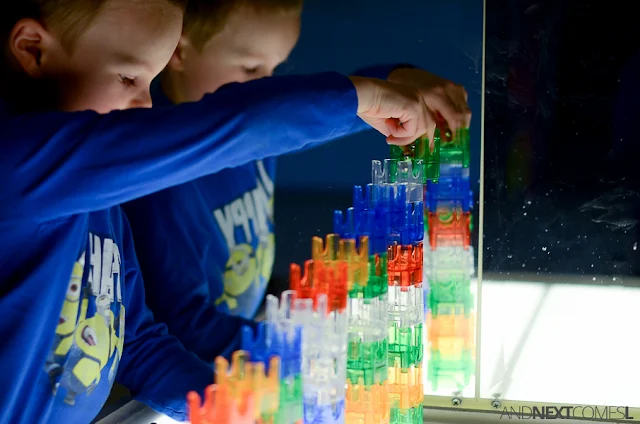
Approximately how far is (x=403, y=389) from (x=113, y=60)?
0.38 meters

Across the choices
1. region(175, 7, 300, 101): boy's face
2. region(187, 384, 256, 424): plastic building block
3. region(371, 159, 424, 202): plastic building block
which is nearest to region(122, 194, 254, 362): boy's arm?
region(175, 7, 300, 101): boy's face

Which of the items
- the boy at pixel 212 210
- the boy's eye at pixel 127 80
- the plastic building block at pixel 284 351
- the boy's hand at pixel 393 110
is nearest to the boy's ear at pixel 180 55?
the boy at pixel 212 210

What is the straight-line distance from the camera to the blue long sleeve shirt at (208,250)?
0.86 metres

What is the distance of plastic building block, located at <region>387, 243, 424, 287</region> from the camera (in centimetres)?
73

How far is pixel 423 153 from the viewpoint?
0.83m

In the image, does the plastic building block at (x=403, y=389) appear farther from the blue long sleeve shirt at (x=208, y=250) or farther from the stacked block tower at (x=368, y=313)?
the blue long sleeve shirt at (x=208, y=250)

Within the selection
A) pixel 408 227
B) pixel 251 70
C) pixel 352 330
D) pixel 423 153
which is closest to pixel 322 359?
pixel 352 330

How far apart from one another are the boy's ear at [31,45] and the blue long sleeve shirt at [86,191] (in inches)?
2.2

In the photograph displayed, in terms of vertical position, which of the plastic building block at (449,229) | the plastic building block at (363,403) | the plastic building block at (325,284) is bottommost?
the plastic building block at (363,403)

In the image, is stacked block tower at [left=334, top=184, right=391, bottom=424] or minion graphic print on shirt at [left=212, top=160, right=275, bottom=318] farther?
minion graphic print on shirt at [left=212, top=160, right=275, bottom=318]

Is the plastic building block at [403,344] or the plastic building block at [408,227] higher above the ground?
the plastic building block at [408,227]

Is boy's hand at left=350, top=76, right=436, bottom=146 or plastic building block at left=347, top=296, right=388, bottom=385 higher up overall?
boy's hand at left=350, top=76, right=436, bottom=146

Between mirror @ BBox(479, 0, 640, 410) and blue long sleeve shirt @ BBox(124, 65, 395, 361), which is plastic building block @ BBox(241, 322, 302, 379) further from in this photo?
mirror @ BBox(479, 0, 640, 410)

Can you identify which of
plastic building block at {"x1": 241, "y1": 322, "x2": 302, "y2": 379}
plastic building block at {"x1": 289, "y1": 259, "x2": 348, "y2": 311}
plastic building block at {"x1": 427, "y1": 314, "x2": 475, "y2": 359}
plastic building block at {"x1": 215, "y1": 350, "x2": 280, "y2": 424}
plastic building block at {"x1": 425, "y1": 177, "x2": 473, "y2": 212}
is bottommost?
plastic building block at {"x1": 215, "y1": 350, "x2": 280, "y2": 424}
